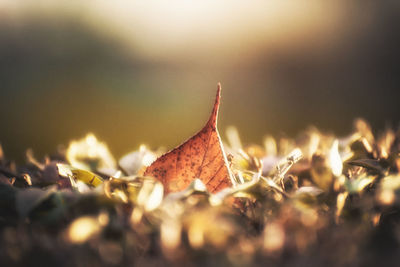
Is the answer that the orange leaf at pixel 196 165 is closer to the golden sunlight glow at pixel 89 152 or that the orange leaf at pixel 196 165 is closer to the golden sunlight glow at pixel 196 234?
the golden sunlight glow at pixel 196 234

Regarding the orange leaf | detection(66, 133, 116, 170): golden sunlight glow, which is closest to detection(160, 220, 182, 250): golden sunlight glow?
the orange leaf

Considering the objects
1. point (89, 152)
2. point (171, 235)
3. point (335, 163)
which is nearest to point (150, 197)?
point (171, 235)

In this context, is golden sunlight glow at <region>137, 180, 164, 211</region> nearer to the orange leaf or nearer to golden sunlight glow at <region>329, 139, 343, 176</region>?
the orange leaf

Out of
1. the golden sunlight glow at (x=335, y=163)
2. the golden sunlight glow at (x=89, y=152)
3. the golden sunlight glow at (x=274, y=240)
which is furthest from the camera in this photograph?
the golden sunlight glow at (x=89, y=152)

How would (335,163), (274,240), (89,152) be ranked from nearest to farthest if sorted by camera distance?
(274,240), (335,163), (89,152)

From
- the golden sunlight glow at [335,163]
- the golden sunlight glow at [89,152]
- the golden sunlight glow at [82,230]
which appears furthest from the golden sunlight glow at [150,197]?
the golden sunlight glow at [89,152]

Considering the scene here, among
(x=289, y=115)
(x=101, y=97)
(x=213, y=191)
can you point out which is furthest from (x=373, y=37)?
(x=213, y=191)

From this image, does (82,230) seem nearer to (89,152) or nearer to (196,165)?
(196,165)
